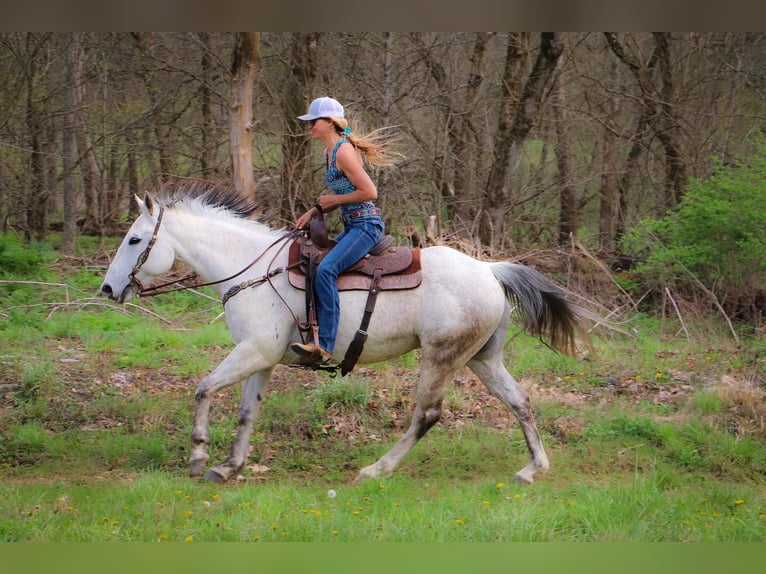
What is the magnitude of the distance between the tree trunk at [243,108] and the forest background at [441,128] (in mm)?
30

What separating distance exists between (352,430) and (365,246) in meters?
2.18

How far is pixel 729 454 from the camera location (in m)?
6.93

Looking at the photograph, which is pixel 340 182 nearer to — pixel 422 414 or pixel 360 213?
pixel 360 213

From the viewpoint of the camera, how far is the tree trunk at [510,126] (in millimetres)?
12383

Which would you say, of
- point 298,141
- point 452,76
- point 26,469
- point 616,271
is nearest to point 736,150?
point 616,271

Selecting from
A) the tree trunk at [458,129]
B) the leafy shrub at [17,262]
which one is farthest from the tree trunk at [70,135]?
the tree trunk at [458,129]

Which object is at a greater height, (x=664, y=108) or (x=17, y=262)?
(x=664, y=108)

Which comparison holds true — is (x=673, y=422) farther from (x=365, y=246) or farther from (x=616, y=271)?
(x=616, y=271)

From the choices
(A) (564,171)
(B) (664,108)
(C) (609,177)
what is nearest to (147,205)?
(A) (564,171)

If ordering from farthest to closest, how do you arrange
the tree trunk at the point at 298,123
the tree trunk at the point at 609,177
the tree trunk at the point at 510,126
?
1. the tree trunk at the point at 609,177
2. the tree trunk at the point at 510,126
3. the tree trunk at the point at 298,123

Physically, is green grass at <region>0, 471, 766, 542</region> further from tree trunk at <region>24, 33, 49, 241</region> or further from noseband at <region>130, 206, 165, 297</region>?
tree trunk at <region>24, 33, 49, 241</region>

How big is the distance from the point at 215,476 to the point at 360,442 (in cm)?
159

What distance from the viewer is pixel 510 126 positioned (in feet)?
41.6

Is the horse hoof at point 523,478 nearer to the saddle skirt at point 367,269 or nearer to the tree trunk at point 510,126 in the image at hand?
the saddle skirt at point 367,269
